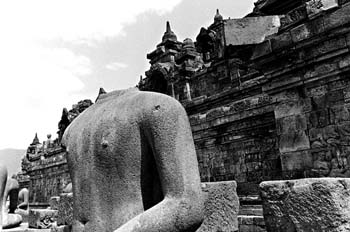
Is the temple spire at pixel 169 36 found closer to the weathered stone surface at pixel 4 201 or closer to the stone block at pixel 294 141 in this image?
the weathered stone surface at pixel 4 201

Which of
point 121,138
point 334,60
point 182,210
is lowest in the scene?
point 182,210

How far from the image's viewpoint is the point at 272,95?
5.37 metres

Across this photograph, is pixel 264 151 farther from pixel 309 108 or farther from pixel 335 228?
pixel 335 228

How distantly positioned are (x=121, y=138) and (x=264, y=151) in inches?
306

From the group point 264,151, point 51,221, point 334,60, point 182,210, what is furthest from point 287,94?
point 51,221

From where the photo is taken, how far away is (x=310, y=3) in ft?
15.6

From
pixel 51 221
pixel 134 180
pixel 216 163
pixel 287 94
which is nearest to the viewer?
pixel 134 180

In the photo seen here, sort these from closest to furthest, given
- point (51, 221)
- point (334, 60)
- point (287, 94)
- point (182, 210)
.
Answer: point (182, 210) < point (334, 60) < point (287, 94) < point (51, 221)

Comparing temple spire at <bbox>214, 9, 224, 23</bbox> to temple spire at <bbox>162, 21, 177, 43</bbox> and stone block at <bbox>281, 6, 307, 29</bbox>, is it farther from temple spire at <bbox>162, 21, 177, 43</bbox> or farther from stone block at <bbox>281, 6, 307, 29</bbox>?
stone block at <bbox>281, 6, 307, 29</bbox>

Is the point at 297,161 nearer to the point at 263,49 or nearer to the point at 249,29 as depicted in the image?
the point at 263,49

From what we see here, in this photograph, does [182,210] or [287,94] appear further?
[287,94]

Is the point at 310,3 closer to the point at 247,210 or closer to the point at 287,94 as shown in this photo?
the point at 287,94

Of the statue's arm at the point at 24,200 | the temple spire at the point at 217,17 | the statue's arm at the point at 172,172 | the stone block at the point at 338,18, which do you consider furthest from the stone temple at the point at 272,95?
the statue's arm at the point at 24,200

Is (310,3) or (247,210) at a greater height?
(310,3)
